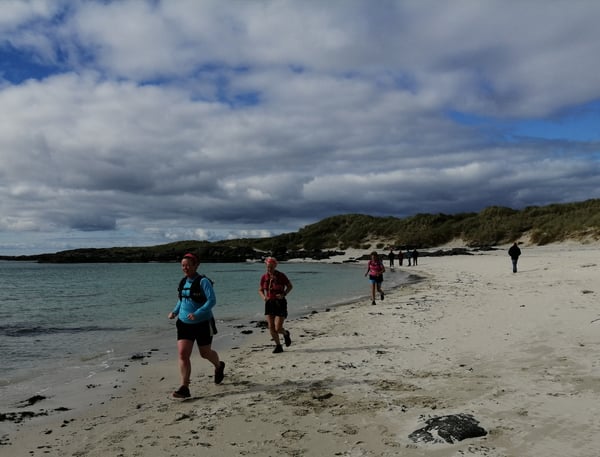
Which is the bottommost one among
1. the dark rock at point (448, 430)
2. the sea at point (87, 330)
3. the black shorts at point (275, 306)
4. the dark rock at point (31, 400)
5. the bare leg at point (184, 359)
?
the sea at point (87, 330)

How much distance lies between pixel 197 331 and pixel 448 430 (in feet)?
12.9

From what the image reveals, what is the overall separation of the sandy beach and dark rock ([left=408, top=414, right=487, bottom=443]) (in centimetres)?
8

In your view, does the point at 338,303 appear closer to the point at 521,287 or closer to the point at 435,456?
the point at 521,287

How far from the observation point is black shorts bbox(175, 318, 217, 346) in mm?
7336

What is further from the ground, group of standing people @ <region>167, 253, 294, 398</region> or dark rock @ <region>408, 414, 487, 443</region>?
group of standing people @ <region>167, 253, 294, 398</region>

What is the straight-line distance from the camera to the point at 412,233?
9175 cm

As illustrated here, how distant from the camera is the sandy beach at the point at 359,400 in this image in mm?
5066

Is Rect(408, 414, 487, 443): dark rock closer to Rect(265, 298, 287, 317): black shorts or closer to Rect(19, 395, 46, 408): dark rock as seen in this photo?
Rect(265, 298, 287, 317): black shorts

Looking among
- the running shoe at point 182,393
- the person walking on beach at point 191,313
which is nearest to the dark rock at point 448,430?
the person walking on beach at point 191,313

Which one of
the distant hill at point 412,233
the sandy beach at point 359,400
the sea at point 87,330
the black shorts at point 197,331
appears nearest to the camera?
the sandy beach at point 359,400

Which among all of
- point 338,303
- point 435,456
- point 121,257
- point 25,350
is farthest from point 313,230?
point 435,456

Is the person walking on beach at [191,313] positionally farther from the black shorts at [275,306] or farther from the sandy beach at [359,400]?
the black shorts at [275,306]

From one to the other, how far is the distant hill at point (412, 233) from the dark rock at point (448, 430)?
56808mm

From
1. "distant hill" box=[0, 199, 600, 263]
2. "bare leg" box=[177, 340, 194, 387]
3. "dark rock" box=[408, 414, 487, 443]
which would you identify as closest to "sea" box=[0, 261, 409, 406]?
"bare leg" box=[177, 340, 194, 387]
